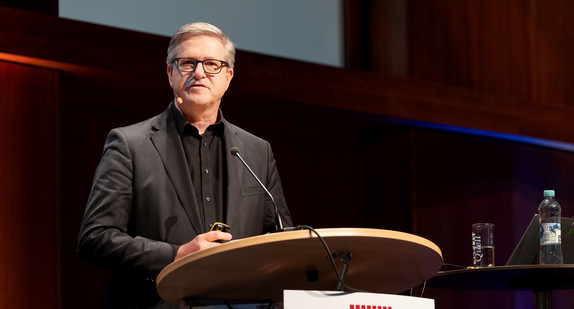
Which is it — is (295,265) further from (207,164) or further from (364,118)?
(364,118)

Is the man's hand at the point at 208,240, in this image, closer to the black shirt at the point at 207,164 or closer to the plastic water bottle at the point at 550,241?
the black shirt at the point at 207,164

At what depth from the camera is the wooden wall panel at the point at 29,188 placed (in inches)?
149

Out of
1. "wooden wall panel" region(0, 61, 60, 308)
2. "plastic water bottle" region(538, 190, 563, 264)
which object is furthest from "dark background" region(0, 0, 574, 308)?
"plastic water bottle" region(538, 190, 563, 264)

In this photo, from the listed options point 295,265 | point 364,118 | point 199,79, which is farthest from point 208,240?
point 364,118

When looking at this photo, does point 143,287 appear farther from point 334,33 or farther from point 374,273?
point 334,33

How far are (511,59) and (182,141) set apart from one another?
3421 mm

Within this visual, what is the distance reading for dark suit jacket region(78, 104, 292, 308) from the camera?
2287mm

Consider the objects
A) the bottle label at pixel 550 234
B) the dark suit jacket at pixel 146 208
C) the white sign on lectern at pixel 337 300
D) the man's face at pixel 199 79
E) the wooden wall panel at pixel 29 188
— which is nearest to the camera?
the white sign on lectern at pixel 337 300

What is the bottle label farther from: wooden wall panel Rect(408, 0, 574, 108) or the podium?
wooden wall panel Rect(408, 0, 574, 108)

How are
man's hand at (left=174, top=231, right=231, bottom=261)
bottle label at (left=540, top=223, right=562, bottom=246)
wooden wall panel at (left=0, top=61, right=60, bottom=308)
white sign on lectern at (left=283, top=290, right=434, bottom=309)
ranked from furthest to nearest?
wooden wall panel at (left=0, top=61, right=60, bottom=308), bottle label at (left=540, top=223, right=562, bottom=246), man's hand at (left=174, top=231, right=231, bottom=261), white sign on lectern at (left=283, top=290, right=434, bottom=309)

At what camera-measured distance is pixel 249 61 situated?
4.54 m

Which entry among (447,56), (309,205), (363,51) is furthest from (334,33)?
(309,205)

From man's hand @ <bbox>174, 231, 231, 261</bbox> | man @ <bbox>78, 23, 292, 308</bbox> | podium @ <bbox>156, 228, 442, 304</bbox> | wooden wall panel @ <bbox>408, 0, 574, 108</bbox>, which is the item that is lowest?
podium @ <bbox>156, 228, 442, 304</bbox>

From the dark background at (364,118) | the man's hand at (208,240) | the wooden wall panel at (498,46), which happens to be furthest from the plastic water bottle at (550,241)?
the wooden wall panel at (498,46)
